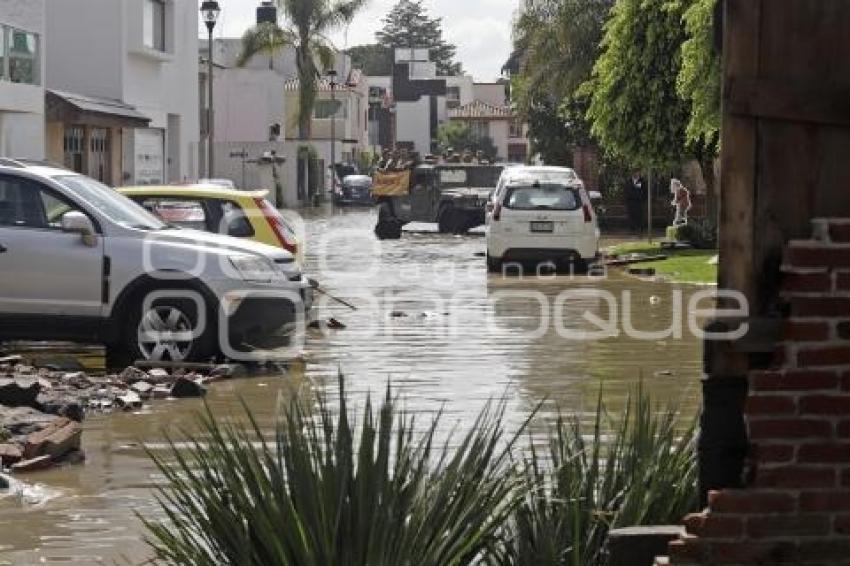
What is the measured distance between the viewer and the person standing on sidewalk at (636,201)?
47.9 metres

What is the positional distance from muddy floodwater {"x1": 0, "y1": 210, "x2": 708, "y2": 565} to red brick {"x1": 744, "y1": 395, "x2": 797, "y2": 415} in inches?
69.9

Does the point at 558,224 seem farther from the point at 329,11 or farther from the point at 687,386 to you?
the point at 329,11

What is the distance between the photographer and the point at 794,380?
5.39 m

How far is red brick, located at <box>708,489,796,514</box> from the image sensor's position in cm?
537

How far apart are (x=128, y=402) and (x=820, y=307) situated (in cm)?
856

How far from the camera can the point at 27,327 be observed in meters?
15.0

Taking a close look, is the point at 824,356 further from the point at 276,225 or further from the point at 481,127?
the point at 481,127

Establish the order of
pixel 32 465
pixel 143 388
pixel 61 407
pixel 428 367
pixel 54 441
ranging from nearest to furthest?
pixel 32 465, pixel 54 441, pixel 61 407, pixel 143 388, pixel 428 367

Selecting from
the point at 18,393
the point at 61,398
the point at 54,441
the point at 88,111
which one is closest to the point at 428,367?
the point at 61,398

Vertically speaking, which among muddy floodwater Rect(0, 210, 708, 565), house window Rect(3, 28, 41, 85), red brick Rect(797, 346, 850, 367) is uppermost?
house window Rect(3, 28, 41, 85)

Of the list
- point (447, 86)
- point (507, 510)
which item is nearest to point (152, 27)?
point (507, 510)

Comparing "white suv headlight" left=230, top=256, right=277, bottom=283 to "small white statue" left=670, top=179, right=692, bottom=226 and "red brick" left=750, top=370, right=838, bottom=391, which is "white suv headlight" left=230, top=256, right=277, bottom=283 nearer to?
"red brick" left=750, top=370, right=838, bottom=391

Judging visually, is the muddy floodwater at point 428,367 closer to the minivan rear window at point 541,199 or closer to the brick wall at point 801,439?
the minivan rear window at point 541,199

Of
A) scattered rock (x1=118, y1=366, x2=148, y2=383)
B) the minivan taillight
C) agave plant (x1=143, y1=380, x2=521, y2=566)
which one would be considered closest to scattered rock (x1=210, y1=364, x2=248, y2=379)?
scattered rock (x1=118, y1=366, x2=148, y2=383)
